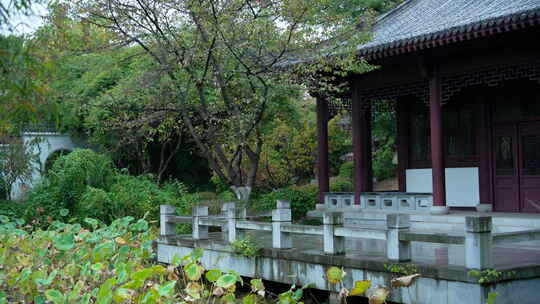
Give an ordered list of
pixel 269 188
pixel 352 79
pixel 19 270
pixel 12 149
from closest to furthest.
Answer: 1. pixel 19 270
2. pixel 352 79
3. pixel 12 149
4. pixel 269 188

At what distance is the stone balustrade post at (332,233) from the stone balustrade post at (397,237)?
2.96ft

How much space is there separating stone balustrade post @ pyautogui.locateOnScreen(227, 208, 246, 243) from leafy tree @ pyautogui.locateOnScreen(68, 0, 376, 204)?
102 inches

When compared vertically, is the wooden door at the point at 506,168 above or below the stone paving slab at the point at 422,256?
above

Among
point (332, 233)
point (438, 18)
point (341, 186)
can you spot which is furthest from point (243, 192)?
point (341, 186)

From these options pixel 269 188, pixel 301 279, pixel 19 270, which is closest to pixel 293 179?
pixel 269 188

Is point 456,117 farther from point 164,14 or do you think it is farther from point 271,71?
point 164,14

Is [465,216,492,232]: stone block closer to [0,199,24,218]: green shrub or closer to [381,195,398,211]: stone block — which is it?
[381,195,398,211]: stone block

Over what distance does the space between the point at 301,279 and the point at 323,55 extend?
4.80 m

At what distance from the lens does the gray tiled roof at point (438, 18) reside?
1043cm

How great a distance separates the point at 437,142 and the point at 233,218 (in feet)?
15.0

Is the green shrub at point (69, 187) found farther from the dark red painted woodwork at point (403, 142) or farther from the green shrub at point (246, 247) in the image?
the dark red painted woodwork at point (403, 142)

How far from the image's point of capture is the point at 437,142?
12.5 metres

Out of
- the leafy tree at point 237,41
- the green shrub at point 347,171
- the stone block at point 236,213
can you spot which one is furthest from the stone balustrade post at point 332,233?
the green shrub at point 347,171

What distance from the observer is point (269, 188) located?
68.7ft
